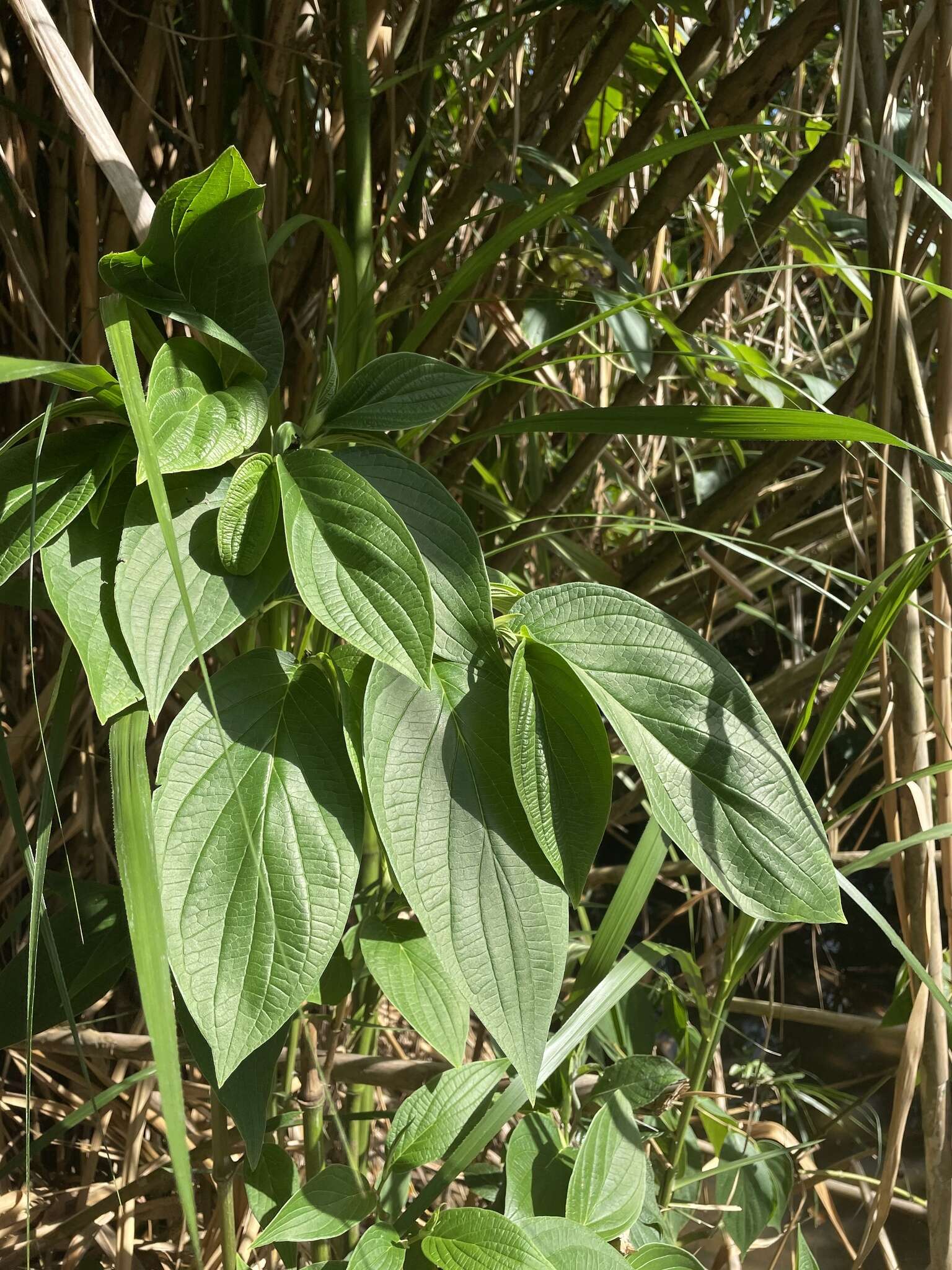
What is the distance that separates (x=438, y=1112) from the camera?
488 millimetres

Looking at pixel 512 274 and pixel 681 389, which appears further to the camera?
pixel 681 389

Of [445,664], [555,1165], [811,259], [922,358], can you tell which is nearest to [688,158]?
[811,259]

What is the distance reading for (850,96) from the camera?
0.50 meters

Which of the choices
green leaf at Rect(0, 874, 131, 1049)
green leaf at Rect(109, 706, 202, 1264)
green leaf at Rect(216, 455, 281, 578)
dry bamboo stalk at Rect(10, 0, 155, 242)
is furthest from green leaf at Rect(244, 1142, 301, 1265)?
dry bamboo stalk at Rect(10, 0, 155, 242)

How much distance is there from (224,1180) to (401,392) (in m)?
0.39

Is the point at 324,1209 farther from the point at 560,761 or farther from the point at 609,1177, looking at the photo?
the point at 560,761

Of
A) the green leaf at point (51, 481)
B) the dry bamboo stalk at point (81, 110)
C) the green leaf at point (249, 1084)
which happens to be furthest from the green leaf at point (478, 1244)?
the dry bamboo stalk at point (81, 110)

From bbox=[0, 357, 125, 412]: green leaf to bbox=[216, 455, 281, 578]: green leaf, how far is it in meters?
0.05

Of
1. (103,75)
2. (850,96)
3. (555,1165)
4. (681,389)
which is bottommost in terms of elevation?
(555,1165)

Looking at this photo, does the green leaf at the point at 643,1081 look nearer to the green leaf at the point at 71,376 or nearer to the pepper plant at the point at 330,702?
the pepper plant at the point at 330,702

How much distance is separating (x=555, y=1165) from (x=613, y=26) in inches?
28.7

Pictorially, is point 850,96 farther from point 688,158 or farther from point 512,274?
point 512,274

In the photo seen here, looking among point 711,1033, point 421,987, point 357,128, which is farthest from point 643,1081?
point 357,128

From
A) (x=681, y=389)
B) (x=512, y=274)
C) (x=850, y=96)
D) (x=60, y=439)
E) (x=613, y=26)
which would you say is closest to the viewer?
(x=60, y=439)
